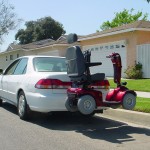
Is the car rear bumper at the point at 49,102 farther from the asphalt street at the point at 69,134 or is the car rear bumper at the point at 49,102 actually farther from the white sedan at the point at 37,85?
the asphalt street at the point at 69,134

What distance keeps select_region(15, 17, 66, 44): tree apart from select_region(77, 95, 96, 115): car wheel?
60.3 meters

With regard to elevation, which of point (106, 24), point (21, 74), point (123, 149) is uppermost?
point (106, 24)

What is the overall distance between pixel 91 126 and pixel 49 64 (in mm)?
2020

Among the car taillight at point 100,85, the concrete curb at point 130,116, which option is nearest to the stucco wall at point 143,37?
the concrete curb at point 130,116

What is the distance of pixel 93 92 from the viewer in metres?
7.17

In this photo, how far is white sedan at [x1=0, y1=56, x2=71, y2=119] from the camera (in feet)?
25.0

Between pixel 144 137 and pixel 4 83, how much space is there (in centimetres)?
506

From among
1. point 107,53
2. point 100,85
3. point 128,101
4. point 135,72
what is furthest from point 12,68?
point 107,53

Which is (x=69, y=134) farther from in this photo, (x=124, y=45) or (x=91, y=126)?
(x=124, y=45)

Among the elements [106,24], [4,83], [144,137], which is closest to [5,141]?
[144,137]

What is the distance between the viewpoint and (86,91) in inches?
278

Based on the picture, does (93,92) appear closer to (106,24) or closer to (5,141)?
(5,141)

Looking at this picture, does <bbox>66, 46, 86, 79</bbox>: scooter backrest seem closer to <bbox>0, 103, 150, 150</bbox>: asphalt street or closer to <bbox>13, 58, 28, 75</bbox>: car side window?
<bbox>0, 103, 150, 150</bbox>: asphalt street

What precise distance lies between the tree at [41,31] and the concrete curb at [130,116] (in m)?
58.6
